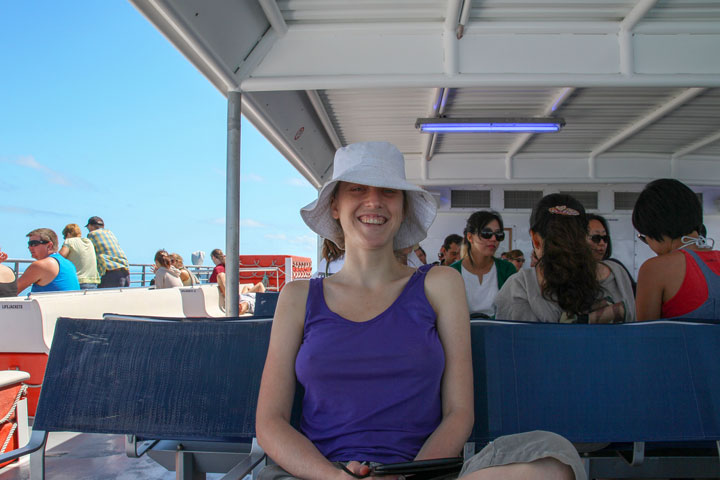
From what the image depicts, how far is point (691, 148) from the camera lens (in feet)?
32.9

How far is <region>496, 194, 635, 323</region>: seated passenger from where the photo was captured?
2156 mm

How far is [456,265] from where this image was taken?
4.07m

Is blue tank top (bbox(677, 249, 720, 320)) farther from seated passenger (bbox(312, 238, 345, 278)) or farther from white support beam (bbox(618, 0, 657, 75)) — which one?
white support beam (bbox(618, 0, 657, 75))

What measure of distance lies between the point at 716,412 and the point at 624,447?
32cm

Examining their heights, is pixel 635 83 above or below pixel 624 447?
above

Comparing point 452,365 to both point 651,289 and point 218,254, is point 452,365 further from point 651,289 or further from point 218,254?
point 218,254

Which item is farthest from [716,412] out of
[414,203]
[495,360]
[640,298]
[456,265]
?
[456,265]

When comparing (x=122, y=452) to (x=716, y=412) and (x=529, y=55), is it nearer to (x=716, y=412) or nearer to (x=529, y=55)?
(x=716, y=412)

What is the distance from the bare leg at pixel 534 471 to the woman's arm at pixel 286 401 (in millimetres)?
394

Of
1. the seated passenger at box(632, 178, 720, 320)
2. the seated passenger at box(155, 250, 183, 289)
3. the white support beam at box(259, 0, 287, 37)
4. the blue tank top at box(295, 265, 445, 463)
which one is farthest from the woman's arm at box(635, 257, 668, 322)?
the seated passenger at box(155, 250, 183, 289)

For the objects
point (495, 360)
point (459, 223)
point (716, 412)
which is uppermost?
point (459, 223)

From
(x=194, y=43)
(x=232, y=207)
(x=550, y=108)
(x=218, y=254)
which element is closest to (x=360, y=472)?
(x=194, y=43)

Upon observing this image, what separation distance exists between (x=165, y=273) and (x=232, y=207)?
4083mm

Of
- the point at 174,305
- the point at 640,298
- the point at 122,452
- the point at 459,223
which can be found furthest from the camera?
the point at 459,223
